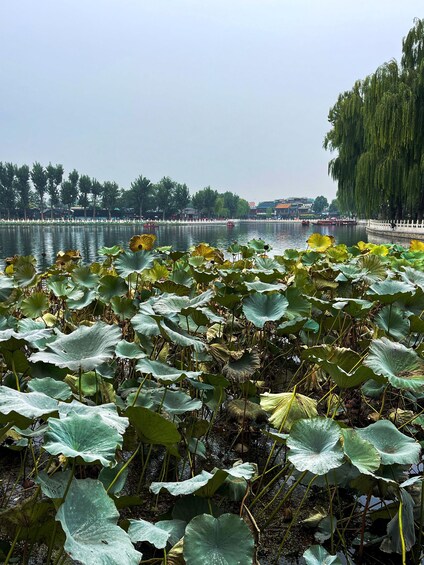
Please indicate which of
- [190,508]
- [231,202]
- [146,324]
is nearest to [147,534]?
[190,508]

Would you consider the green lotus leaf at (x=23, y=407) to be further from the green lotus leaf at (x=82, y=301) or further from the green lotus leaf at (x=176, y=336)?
the green lotus leaf at (x=82, y=301)

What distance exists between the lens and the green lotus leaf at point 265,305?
168 cm

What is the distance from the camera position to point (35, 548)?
1.13 metres

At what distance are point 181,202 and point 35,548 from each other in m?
57.5

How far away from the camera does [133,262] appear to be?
7.96 ft

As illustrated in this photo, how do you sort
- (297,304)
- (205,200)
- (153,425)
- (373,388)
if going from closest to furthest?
1. (153,425)
2. (373,388)
3. (297,304)
4. (205,200)

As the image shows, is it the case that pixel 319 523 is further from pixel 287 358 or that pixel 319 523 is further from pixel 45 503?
pixel 287 358

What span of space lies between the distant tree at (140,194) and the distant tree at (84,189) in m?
5.21

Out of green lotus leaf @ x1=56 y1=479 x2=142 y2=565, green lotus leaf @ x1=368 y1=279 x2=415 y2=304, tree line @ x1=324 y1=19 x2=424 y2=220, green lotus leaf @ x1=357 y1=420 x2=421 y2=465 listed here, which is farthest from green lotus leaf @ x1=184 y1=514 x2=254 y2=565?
tree line @ x1=324 y1=19 x2=424 y2=220

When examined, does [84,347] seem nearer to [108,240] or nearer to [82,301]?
[82,301]

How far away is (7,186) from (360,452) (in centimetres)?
5503

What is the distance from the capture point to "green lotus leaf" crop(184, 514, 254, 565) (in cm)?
81

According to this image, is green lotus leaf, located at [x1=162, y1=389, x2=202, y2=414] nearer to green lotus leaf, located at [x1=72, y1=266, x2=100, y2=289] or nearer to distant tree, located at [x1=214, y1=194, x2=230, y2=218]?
green lotus leaf, located at [x1=72, y1=266, x2=100, y2=289]

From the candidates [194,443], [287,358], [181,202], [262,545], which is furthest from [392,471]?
[181,202]
